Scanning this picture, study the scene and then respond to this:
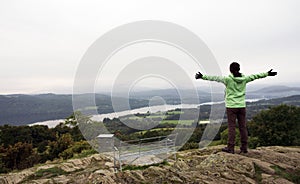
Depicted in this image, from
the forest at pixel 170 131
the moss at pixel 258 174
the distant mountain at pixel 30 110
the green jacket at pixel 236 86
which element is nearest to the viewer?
the moss at pixel 258 174

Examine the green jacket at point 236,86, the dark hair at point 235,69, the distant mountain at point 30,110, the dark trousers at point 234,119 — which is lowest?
the distant mountain at point 30,110

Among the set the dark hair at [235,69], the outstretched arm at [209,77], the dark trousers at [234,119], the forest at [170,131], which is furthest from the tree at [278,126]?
the outstretched arm at [209,77]

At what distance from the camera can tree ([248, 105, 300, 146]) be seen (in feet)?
37.9

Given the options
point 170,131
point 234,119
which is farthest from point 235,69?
point 170,131

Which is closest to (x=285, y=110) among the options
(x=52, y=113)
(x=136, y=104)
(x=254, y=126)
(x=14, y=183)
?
(x=254, y=126)

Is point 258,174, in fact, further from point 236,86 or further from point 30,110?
point 30,110

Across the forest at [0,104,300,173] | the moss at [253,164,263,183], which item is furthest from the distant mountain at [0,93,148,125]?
the moss at [253,164,263,183]

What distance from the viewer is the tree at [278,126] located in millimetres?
11562

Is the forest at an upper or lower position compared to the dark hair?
lower

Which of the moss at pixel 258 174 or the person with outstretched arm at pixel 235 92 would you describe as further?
the person with outstretched arm at pixel 235 92

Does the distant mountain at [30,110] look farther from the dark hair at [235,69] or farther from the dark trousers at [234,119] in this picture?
the dark hair at [235,69]

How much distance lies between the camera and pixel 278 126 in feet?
39.2

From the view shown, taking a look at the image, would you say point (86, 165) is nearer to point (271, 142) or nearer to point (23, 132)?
point (271, 142)

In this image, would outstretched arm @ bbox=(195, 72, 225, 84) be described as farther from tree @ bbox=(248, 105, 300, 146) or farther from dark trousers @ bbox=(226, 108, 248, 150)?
tree @ bbox=(248, 105, 300, 146)
